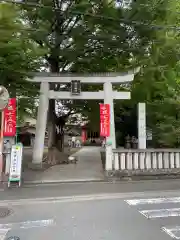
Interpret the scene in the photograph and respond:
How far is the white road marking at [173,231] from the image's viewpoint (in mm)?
5109

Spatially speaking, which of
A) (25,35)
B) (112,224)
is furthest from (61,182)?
(25,35)

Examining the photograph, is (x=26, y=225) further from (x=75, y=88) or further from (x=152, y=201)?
(x=75, y=88)

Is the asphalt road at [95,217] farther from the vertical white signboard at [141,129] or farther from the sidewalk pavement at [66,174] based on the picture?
the vertical white signboard at [141,129]

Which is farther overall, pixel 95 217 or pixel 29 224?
pixel 95 217

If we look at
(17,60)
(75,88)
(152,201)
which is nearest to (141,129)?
(75,88)

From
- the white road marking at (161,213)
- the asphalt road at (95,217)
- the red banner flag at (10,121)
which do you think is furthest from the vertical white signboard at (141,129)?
the white road marking at (161,213)

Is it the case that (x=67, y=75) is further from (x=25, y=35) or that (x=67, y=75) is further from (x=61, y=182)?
(x=61, y=182)

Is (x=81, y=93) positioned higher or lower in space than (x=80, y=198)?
higher

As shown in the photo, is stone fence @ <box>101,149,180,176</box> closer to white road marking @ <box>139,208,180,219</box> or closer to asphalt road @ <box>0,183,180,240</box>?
asphalt road @ <box>0,183,180,240</box>

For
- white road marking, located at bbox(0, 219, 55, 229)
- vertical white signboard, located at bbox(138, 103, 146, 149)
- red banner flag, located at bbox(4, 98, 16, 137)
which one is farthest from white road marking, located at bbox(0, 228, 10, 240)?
vertical white signboard, located at bbox(138, 103, 146, 149)

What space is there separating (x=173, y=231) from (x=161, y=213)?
1215 mm

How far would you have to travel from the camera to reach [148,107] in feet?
49.1

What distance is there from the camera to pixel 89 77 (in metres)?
13.0

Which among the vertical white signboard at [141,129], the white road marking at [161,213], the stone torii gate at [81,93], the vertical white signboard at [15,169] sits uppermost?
the stone torii gate at [81,93]
